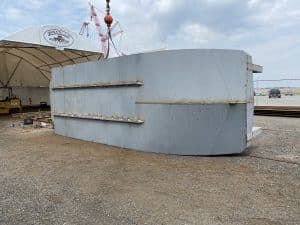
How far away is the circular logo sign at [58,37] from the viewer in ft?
53.8

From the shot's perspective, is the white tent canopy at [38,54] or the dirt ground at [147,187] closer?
the dirt ground at [147,187]

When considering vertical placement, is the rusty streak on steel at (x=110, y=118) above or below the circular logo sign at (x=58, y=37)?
below

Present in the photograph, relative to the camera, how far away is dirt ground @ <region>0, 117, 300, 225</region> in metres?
3.60

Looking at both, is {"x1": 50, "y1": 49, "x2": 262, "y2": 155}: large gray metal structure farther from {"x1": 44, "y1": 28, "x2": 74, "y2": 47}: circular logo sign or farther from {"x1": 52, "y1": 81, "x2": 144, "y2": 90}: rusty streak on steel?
{"x1": 44, "y1": 28, "x2": 74, "y2": 47}: circular logo sign

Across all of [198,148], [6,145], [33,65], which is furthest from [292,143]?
[33,65]

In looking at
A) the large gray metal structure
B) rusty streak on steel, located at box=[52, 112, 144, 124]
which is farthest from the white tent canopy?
the large gray metal structure

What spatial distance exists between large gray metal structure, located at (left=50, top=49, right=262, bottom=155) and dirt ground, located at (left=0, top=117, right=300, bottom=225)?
0.37 metres

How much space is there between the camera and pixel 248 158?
21.5ft

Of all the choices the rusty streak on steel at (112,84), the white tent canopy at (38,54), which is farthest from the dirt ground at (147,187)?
the white tent canopy at (38,54)

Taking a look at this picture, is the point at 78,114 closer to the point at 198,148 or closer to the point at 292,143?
the point at 198,148

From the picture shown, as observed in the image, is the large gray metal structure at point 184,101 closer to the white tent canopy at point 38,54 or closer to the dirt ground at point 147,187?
the dirt ground at point 147,187

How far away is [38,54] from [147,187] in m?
18.4

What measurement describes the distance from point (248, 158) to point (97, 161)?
324 centimetres

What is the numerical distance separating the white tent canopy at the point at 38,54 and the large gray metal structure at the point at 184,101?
382 inches
